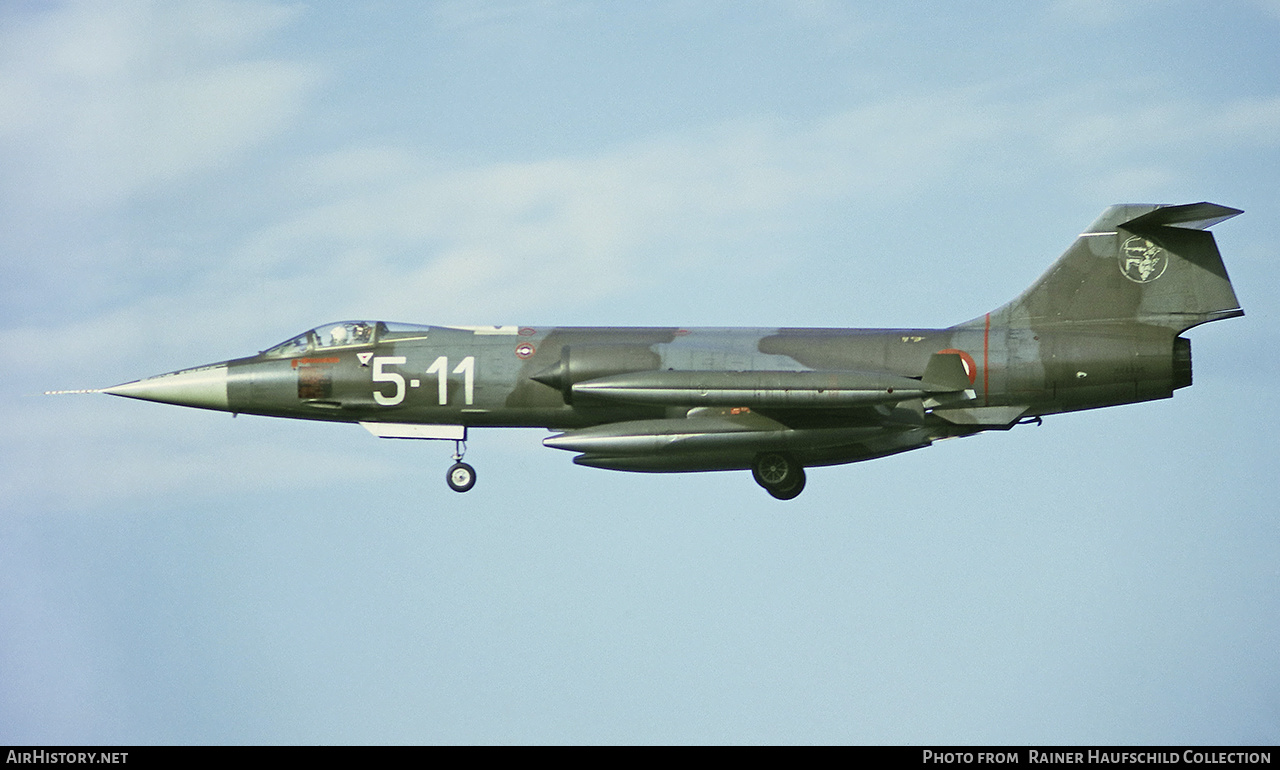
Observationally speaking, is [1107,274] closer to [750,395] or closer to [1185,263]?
[1185,263]

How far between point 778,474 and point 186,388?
33.7 ft

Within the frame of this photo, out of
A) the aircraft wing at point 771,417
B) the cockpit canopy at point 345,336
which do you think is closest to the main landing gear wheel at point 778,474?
the aircraft wing at point 771,417

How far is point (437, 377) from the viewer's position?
90.0ft

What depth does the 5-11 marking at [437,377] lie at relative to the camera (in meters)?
27.3

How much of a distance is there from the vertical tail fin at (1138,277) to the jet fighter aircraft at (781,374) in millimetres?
22

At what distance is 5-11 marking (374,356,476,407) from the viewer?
27312 mm

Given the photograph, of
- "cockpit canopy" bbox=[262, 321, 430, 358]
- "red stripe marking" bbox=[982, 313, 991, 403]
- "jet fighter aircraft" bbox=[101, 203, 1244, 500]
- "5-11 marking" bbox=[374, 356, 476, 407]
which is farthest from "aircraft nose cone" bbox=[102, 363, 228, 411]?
"red stripe marking" bbox=[982, 313, 991, 403]

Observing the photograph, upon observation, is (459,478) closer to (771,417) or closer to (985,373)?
(771,417)

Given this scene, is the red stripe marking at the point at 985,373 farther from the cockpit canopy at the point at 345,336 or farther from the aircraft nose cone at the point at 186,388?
the aircraft nose cone at the point at 186,388

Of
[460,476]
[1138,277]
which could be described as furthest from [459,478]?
[1138,277]

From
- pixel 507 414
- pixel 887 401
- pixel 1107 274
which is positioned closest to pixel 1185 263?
pixel 1107 274

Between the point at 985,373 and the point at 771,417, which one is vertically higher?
the point at 985,373

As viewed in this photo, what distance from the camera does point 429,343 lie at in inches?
1096

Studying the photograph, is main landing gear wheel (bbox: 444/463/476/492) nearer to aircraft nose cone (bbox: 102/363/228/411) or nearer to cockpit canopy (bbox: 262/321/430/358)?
cockpit canopy (bbox: 262/321/430/358)
